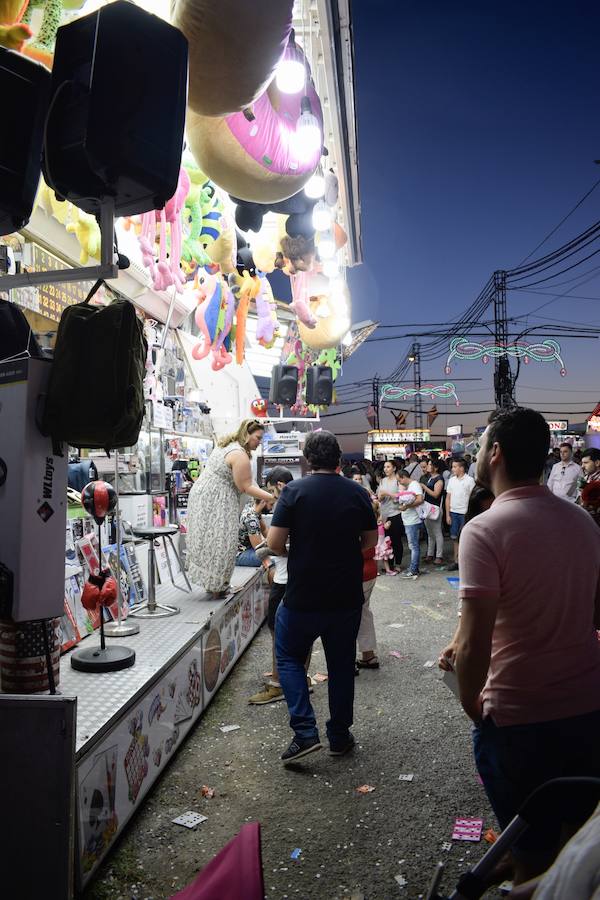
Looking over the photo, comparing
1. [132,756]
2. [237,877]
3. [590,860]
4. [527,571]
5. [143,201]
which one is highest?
[143,201]

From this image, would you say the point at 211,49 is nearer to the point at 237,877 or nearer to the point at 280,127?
the point at 280,127

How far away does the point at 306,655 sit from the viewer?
370 cm

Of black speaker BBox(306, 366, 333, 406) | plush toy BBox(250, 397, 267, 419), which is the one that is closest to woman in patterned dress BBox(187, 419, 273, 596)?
plush toy BBox(250, 397, 267, 419)

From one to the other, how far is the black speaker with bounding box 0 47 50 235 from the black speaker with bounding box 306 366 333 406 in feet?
37.7

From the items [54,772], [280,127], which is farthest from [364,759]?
[280,127]

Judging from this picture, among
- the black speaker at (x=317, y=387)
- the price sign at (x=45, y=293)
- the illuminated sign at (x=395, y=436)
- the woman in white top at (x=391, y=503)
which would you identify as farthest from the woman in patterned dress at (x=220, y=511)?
the illuminated sign at (x=395, y=436)

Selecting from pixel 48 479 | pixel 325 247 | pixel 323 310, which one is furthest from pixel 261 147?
pixel 323 310

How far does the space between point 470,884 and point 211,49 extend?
113 inches

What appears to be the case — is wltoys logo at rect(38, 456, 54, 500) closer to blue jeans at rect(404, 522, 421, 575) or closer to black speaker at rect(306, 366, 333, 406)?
blue jeans at rect(404, 522, 421, 575)

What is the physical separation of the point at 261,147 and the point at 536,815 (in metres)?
3.28

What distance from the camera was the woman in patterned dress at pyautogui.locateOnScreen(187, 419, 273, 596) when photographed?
5203 millimetres

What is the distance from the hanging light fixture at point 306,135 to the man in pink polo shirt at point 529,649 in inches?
111

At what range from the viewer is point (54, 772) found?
1.92 m

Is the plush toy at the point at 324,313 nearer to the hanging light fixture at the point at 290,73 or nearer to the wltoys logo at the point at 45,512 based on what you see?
the hanging light fixture at the point at 290,73
